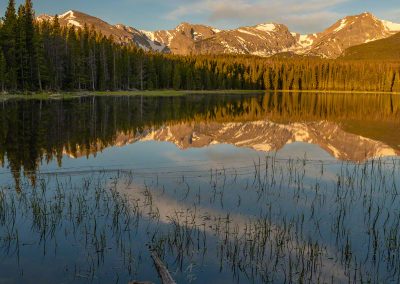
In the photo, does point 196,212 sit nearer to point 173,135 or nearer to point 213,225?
point 213,225

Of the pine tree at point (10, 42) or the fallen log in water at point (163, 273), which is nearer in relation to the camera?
the fallen log in water at point (163, 273)

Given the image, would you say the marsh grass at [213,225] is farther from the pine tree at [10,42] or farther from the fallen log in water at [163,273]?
the pine tree at [10,42]

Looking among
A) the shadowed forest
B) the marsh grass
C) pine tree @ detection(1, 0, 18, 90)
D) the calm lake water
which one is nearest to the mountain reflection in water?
the calm lake water

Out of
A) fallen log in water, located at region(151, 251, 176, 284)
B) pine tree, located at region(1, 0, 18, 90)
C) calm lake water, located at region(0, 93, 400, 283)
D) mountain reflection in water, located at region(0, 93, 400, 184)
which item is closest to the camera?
fallen log in water, located at region(151, 251, 176, 284)

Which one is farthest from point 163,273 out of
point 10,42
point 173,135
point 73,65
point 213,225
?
point 73,65

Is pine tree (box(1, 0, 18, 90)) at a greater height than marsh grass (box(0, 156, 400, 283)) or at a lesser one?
greater

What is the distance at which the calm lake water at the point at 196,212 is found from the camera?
34.0 ft

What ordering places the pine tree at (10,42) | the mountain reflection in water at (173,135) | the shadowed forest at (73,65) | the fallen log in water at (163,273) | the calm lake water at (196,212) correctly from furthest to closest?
the shadowed forest at (73,65) < the pine tree at (10,42) < the mountain reflection in water at (173,135) < the calm lake water at (196,212) < the fallen log in water at (163,273)

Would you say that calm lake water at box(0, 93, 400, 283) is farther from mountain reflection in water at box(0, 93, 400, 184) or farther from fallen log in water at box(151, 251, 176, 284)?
fallen log in water at box(151, 251, 176, 284)

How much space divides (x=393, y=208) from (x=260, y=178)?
6.27 m

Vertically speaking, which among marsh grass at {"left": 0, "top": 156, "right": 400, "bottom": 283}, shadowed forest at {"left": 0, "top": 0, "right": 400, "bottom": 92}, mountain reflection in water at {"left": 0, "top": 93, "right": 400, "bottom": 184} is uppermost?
shadowed forest at {"left": 0, "top": 0, "right": 400, "bottom": 92}

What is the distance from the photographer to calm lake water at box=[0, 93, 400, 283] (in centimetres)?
1036

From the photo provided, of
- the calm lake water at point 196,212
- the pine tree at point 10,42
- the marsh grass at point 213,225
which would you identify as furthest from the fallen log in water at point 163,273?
the pine tree at point 10,42

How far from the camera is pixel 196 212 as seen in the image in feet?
47.5
